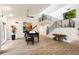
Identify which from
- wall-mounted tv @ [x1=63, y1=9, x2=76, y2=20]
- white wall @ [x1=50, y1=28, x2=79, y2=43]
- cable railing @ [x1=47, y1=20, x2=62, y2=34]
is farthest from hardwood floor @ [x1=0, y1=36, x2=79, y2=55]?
wall-mounted tv @ [x1=63, y1=9, x2=76, y2=20]

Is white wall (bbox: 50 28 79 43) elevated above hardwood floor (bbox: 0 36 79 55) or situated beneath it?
elevated above

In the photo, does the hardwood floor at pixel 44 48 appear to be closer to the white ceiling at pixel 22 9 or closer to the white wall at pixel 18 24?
the white wall at pixel 18 24

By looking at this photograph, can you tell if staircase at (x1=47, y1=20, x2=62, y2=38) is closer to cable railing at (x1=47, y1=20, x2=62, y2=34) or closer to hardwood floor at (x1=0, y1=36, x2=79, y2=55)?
cable railing at (x1=47, y1=20, x2=62, y2=34)

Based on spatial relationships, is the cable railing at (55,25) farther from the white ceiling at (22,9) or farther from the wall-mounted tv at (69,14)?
the white ceiling at (22,9)

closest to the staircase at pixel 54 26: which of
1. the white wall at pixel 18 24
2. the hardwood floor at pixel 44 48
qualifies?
the hardwood floor at pixel 44 48

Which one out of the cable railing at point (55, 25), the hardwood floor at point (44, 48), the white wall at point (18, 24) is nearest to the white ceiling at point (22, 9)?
the white wall at point (18, 24)

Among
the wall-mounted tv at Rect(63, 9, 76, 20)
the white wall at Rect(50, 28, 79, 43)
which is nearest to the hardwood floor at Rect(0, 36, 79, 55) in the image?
the white wall at Rect(50, 28, 79, 43)

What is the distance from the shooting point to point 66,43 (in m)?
2.92

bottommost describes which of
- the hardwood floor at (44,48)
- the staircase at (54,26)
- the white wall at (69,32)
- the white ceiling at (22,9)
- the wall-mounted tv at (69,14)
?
the hardwood floor at (44,48)

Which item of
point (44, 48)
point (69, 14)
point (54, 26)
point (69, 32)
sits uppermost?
point (69, 14)

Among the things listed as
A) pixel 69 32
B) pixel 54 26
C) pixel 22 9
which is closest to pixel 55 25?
pixel 54 26

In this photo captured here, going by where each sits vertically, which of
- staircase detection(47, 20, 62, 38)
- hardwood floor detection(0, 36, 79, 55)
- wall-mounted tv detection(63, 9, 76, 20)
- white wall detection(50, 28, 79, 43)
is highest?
wall-mounted tv detection(63, 9, 76, 20)

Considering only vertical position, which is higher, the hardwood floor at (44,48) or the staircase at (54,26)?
the staircase at (54,26)

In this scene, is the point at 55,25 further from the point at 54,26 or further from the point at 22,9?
the point at 22,9
